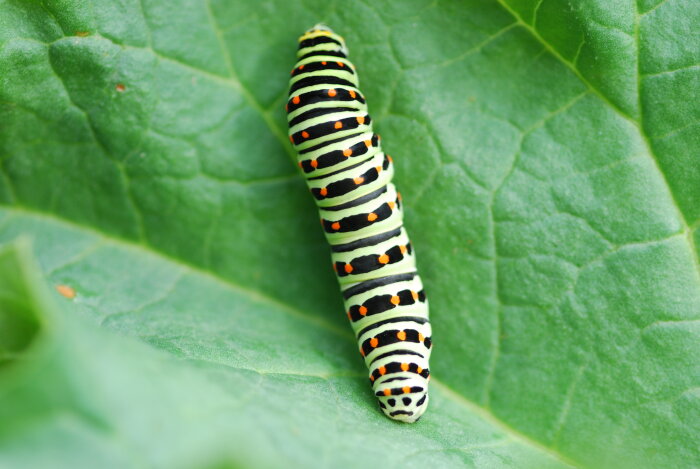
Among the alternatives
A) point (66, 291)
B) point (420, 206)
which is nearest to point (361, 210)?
point (420, 206)

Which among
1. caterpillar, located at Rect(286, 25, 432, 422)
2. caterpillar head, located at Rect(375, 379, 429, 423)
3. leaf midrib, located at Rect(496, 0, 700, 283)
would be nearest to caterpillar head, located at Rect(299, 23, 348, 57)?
caterpillar, located at Rect(286, 25, 432, 422)

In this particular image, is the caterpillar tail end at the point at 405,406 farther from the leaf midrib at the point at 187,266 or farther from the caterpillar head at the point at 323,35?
the caterpillar head at the point at 323,35

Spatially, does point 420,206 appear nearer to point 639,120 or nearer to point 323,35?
point 323,35

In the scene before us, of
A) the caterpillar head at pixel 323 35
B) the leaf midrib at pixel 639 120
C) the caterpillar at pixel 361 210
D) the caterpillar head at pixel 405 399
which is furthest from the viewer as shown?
the caterpillar head at pixel 323 35

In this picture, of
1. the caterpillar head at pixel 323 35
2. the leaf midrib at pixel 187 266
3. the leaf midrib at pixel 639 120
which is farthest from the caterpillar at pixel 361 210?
the leaf midrib at pixel 639 120

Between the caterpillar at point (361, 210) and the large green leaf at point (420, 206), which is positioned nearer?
the large green leaf at point (420, 206)

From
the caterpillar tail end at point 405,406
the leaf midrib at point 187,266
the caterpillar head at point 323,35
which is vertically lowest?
the caterpillar tail end at point 405,406

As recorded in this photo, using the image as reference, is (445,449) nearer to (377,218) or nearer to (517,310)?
(517,310)
